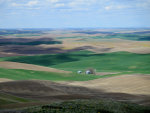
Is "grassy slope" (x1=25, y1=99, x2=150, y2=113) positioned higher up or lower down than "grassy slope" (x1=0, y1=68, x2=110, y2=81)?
higher up

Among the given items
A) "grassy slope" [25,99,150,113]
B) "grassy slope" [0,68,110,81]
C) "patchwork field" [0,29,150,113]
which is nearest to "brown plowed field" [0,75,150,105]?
"patchwork field" [0,29,150,113]

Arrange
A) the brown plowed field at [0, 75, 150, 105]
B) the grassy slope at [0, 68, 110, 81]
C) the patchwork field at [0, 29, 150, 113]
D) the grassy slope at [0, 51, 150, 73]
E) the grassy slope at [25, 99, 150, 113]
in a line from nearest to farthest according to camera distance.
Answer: the grassy slope at [25, 99, 150, 113] → the patchwork field at [0, 29, 150, 113] → the brown plowed field at [0, 75, 150, 105] → the grassy slope at [0, 68, 110, 81] → the grassy slope at [0, 51, 150, 73]

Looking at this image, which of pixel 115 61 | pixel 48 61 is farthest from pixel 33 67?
pixel 115 61

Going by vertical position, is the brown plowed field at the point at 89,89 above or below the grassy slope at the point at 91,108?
below

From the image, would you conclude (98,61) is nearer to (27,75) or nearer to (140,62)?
(140,62)

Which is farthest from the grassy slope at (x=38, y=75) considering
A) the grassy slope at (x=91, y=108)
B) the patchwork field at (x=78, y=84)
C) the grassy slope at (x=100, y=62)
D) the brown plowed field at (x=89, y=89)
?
the grassy slope at (x=91, y=108)

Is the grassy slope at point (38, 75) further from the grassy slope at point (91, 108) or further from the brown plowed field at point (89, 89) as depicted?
the grassy slope at point (91, 108)

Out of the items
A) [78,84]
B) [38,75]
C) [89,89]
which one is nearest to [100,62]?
[38,75]

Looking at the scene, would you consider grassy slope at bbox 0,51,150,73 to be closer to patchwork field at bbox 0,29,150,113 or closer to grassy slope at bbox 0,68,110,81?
patchwork field at bbox 0,29,150,113
